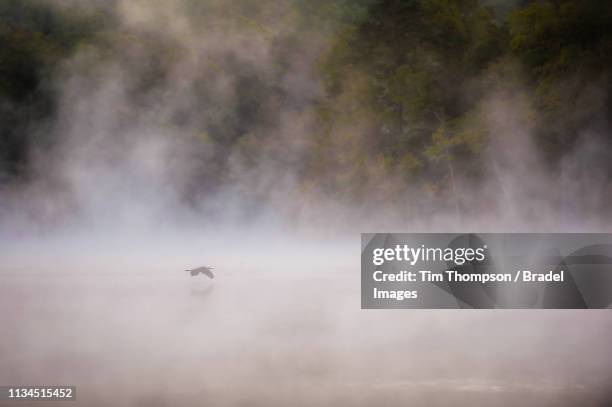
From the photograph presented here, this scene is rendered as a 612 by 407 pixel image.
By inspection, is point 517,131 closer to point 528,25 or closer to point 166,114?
point 528,25

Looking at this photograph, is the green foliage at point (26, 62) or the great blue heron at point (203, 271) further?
the green foliage at point (26, 62)

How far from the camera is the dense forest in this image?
659cm

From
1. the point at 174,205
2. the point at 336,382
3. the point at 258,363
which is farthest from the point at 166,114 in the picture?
the point at 336,382

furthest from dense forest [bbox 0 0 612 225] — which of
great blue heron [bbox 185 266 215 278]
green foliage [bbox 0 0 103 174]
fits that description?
great blue heron [bbox 185 266 215 278]

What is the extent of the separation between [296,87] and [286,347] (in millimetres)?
3305

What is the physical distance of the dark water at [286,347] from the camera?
358cm

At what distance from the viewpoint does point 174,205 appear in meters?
6.64

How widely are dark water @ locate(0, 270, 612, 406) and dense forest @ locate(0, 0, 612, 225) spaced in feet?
4.77

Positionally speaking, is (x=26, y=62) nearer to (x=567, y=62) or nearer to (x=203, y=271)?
(x=203, y=271)

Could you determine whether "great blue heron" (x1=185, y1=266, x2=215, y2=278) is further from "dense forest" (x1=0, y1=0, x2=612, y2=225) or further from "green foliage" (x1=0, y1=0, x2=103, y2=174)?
"green foliage" (x1=0, y1=0, x2=103, y2=174)

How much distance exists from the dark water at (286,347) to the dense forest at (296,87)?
1.45m

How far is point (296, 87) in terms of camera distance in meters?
6.72

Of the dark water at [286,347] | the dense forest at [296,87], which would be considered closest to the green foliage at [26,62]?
the dense forest at [296,87]

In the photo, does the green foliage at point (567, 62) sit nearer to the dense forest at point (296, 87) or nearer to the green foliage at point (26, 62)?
the dense forest at point (296, 87)
